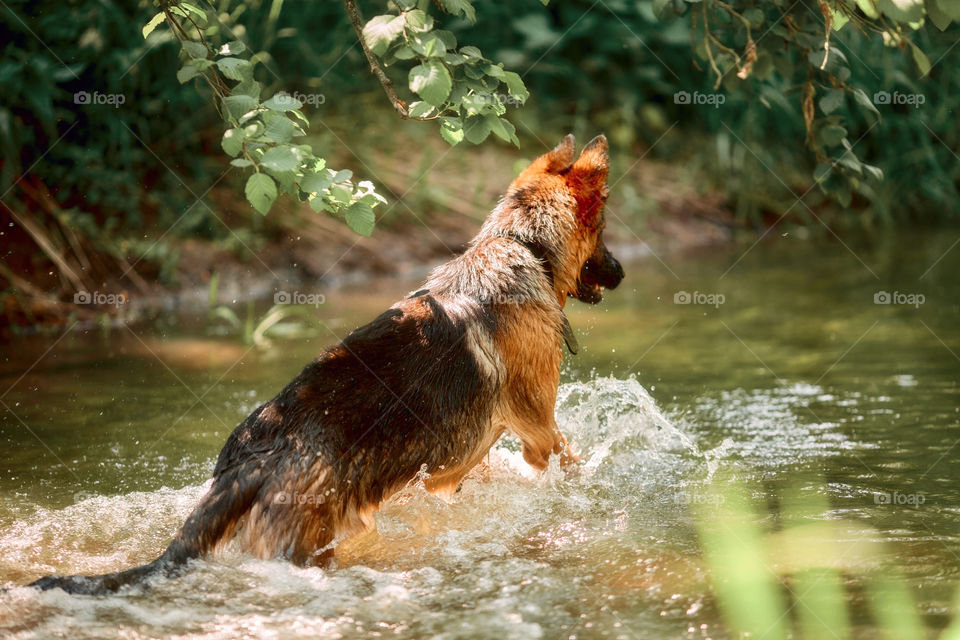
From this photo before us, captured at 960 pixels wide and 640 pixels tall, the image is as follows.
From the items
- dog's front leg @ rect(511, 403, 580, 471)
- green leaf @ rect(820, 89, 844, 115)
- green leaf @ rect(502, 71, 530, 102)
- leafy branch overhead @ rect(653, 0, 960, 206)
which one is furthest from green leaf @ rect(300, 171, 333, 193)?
green leaf @ rect(820, 89, 844, 115)

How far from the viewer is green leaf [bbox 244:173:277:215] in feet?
Answer: 11.1

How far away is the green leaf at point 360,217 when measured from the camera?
362 cm

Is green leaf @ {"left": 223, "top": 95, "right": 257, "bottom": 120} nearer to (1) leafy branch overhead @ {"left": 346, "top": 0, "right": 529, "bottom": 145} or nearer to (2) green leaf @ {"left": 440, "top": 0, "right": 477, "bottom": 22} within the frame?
(1) leafy branch overhead @ {"left": 346, "top": 0, "right": 529, "bottom": 145}

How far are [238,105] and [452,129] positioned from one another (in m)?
0.81

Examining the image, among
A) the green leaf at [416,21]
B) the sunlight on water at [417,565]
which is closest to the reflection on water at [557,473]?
the sunlight on water at [417,565]

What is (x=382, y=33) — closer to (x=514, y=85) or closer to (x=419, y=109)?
(x=419, y=109)

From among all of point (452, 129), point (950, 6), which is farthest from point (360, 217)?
point (950, 6)

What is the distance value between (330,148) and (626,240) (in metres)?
3.65

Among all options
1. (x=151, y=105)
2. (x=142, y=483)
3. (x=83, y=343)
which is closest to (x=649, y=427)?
(x=142, y=483)

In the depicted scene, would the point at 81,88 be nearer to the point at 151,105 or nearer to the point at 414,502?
the point at 151,105

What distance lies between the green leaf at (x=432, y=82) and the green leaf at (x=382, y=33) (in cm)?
12

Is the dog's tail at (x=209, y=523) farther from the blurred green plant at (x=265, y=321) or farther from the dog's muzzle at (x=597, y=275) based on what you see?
the blurred green plant at (x=265, y=321)

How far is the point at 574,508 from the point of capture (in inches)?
169

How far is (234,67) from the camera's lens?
352cm
